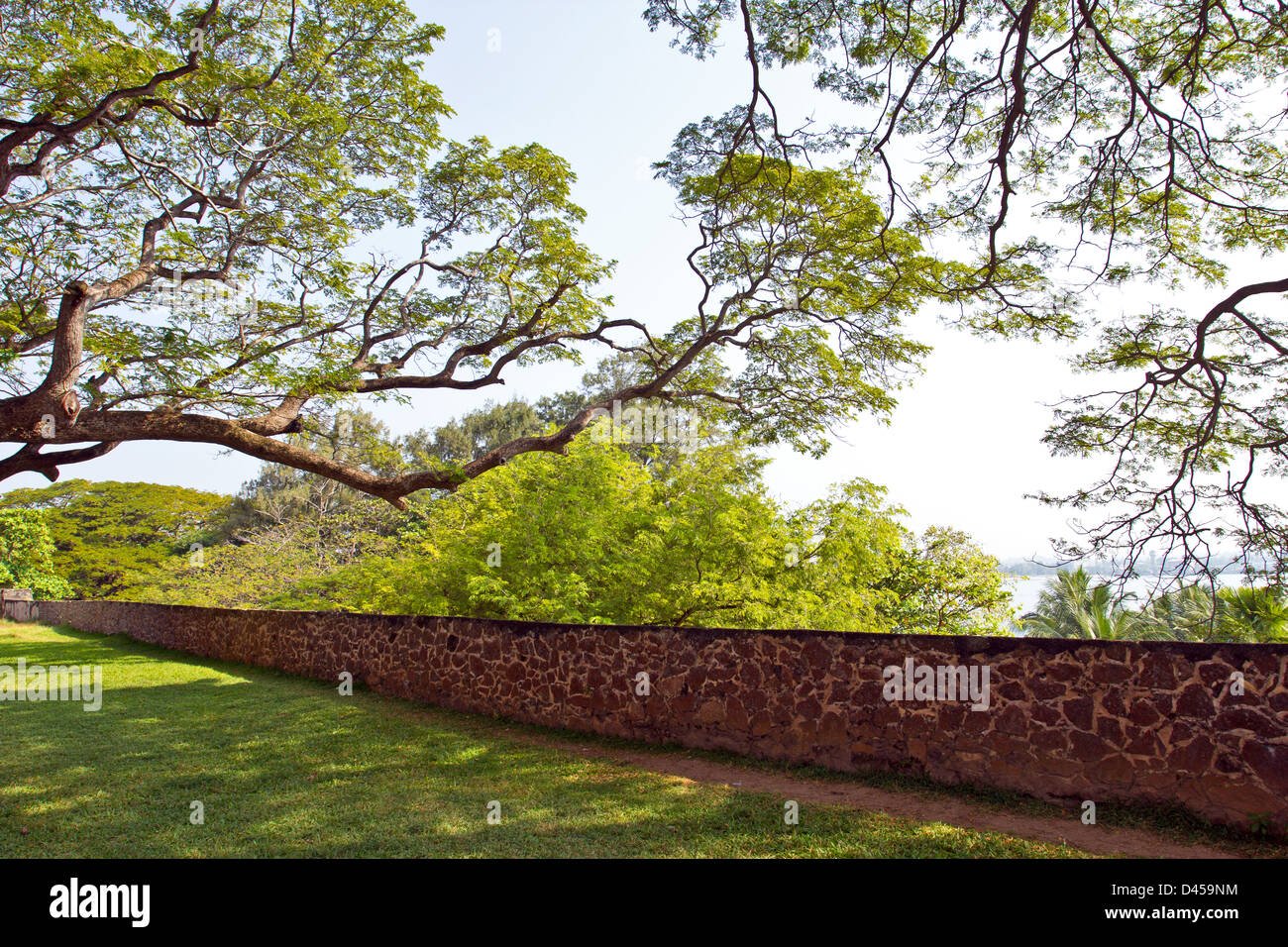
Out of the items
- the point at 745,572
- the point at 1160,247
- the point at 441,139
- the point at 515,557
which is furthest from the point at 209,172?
the point at 1160,247

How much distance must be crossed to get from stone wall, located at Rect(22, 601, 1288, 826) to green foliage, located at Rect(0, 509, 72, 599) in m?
32.8

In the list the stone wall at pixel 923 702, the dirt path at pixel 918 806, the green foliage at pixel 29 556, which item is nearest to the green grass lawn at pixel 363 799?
the dirt path at pixel 918 806

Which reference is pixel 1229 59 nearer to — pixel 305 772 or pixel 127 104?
pixel 305 772

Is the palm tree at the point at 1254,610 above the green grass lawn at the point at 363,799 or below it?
above

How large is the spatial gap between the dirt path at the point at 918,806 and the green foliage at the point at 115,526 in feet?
113

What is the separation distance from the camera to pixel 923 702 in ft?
21.1

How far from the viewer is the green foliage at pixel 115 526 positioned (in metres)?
34.9

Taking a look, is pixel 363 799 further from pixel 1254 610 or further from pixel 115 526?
pixel 115 526

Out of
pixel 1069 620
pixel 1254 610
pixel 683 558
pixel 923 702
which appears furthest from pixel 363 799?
pixel 1069 620

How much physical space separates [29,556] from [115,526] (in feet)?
11.2

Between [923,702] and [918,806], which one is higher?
[923,702]

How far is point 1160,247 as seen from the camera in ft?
24.0

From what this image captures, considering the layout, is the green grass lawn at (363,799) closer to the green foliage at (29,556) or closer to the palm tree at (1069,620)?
the palm tree at (1069,620)

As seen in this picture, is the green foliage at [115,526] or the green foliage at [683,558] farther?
the green foliage at [115,526]
